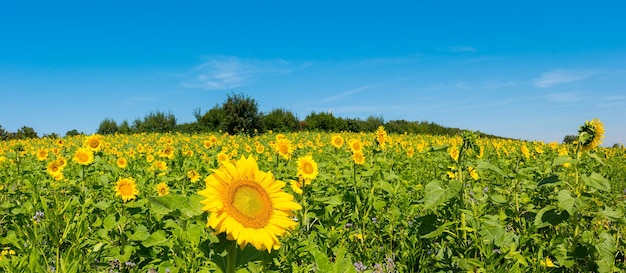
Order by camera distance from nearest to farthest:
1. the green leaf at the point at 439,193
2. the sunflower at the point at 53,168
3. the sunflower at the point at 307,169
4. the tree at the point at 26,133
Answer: the green leaf at the point at 439,193 < the sunflower at the point at 307,169 < the sunflower at the point at 53,168 < the tree at the point at 26,133

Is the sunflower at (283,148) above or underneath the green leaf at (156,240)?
above

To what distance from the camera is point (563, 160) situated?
2.63 m

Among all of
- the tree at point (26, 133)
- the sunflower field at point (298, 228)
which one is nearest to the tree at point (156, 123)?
the tree at point (26, 133)

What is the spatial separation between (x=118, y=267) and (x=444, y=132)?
114 feet

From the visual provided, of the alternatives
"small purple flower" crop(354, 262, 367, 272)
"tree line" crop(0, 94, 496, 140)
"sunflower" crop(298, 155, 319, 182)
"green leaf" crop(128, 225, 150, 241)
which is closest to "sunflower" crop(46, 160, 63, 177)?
"green leaf" crop(128, 225, 150, 241)

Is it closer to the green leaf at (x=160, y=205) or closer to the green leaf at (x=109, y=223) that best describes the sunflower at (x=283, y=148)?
the green leaf at (x=109, y=223)

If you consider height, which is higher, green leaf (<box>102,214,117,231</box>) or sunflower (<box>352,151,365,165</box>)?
sunflower (<box>352,151,365,165</box>)

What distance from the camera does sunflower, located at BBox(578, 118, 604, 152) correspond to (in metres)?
3.02

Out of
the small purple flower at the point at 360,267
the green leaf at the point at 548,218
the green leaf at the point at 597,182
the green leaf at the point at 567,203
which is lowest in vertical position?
the small purple flower at the point at 360,267

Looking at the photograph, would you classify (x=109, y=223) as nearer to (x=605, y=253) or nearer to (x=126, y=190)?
(x=126, y=190)

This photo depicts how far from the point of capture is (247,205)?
4.25ft

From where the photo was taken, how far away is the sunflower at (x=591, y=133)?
3.02 meters

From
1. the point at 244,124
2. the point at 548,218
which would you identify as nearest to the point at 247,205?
the point at 548,218

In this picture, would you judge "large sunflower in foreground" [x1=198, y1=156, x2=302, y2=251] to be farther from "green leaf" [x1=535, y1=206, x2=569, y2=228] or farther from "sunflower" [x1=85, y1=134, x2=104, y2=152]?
"sunflower" [x1=85, y1=134, x2=104, y2=152]
